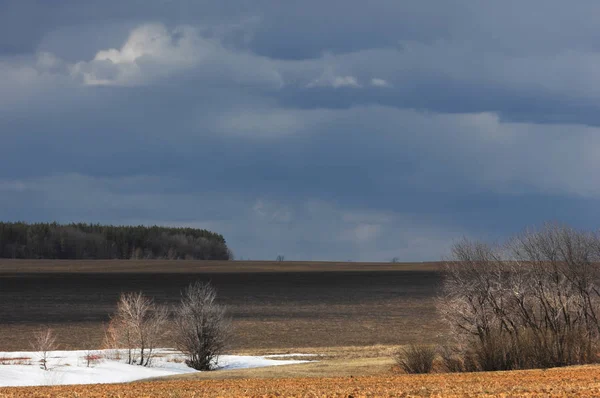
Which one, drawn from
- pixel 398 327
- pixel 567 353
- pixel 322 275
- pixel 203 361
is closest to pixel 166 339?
pixel 203 361

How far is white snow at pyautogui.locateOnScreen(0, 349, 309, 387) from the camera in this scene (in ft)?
161

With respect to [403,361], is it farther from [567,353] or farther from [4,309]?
[4,309]

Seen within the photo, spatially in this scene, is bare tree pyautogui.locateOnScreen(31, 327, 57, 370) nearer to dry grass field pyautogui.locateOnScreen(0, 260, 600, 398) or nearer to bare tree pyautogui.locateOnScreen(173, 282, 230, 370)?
dry grass field pyautogui.locateOnScreen(0, 260, 600, 398)

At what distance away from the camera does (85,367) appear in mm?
54531

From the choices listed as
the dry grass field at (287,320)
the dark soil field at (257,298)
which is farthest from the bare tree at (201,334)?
the dark soil field at (257,298)

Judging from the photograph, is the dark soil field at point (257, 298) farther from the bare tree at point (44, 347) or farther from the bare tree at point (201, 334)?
the bare tree at point (201, 334)

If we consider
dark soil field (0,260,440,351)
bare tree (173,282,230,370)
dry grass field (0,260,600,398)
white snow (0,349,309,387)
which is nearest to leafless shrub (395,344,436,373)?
dry grass field (0,260,600,398)

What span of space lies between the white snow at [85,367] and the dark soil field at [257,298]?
23.7 ft

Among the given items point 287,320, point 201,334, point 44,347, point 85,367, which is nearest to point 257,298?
point 287,320

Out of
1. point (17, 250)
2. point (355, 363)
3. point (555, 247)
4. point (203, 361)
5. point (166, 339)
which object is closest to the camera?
point (355, 363)

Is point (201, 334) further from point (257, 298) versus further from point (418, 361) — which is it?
point (257, 298)

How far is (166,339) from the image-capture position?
78.9 metres

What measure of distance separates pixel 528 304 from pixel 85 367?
105 feet

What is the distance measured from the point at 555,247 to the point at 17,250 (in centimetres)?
15325
